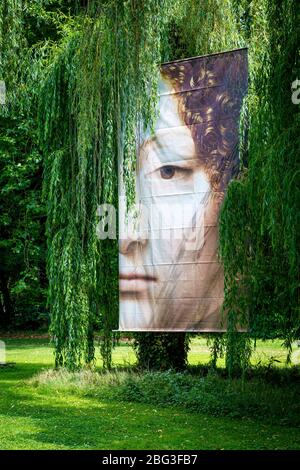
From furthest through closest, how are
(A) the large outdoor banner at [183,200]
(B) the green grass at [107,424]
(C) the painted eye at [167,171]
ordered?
(C) the painted eye at [167,171], (A) the large outdoor banner at [183,200], (B) the green grass at [107,424]

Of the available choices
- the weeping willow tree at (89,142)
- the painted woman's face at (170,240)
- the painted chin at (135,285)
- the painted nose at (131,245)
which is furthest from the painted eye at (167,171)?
the painted chin at (135,285)

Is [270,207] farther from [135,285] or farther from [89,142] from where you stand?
[135,285]

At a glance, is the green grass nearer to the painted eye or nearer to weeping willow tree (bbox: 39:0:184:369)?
weeping willow tree (bbox: 39:0:184:369)

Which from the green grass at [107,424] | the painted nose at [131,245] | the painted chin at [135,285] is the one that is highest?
the painted nose at [131,245]

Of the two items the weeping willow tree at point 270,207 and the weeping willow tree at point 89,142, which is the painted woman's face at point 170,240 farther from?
the weeping willow tree at point 270,207

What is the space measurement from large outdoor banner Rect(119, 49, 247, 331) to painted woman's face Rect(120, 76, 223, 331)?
13mm

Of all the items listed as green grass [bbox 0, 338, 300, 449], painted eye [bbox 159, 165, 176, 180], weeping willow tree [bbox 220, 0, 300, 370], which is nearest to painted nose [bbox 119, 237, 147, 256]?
painted eye [bbox 159, 165, 176, 180]

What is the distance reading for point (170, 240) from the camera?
10.6 m

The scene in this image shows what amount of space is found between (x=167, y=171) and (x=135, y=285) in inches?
Result: 64.2

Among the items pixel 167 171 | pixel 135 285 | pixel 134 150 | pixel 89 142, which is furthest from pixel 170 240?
pixel 89 142

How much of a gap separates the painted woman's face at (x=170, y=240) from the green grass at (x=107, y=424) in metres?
1.14

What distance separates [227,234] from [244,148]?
2060mm

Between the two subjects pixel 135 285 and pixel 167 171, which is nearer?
pixel 167 171

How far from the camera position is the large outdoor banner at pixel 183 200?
10.1 meters
